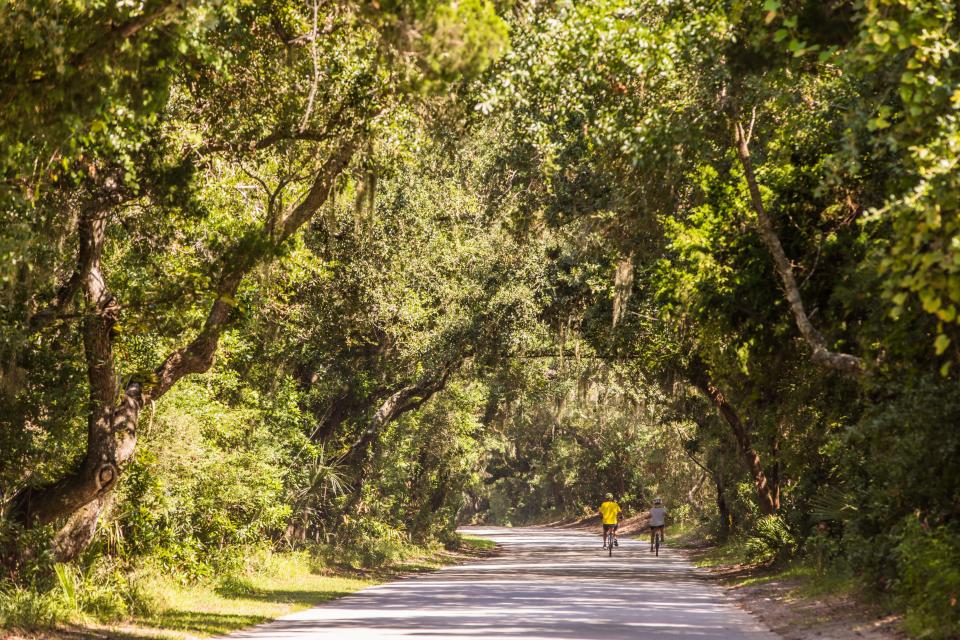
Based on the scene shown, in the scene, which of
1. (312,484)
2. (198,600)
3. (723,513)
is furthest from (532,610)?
(723,513)

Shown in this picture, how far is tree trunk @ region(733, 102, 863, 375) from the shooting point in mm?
13422

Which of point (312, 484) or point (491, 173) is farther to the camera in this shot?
point (312, 484)

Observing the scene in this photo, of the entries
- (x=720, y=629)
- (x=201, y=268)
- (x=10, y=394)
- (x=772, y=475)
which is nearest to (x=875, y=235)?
(x=720, y=629)

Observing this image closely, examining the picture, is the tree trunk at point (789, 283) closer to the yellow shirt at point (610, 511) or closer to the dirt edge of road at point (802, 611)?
the dirt edge of road at point (802, 611)

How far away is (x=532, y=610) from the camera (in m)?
17.7

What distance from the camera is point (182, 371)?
15.7 meters

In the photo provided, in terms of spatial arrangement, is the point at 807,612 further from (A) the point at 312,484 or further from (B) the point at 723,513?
(B) the point at 723,513

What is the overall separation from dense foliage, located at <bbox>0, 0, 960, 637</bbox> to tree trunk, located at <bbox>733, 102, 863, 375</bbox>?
0.04 meters

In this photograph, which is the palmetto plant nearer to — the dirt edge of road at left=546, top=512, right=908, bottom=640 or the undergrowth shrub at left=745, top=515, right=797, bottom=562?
the dirt edge of road at left=546, top=512, right=908, bottom=640

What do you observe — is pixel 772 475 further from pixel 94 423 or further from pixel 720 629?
pixel 94 423

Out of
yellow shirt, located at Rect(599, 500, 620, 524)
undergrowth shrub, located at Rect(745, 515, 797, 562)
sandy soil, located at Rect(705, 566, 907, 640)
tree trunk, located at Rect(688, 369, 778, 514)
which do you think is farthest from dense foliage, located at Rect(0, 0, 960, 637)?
yellow shirt, located at Rect(599, 500, 620, 524)

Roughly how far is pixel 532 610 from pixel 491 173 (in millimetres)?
9831

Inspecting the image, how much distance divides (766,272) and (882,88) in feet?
13.7

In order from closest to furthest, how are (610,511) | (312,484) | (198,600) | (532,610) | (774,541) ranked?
(532,610)
(198,600)
(774,541)
(312,484)
(610,511)
